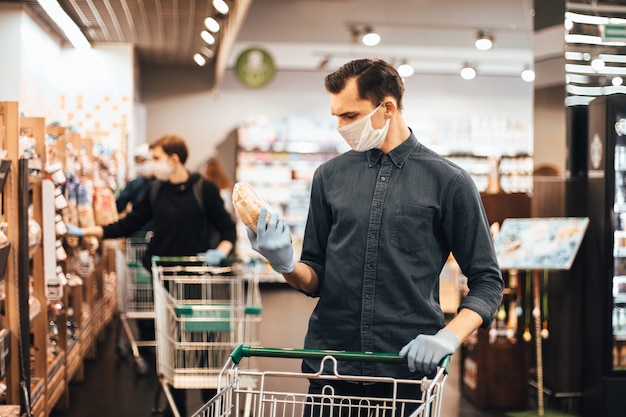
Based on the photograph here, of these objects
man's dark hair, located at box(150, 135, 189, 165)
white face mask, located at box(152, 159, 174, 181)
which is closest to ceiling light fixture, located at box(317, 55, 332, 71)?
man's dark hair, located at box(150, 135, 189, 165)

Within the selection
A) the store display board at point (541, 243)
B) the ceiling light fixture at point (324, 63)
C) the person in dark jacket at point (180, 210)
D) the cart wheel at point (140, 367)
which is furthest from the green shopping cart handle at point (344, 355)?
the ceiling light fixture at point (324, 63)

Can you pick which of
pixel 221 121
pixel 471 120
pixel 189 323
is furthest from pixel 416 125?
pixel 189 323

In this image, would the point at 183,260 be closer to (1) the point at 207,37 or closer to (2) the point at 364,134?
(2) the point at 364,134

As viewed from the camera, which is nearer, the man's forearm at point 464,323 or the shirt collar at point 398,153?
the man's forearm at point 464,323

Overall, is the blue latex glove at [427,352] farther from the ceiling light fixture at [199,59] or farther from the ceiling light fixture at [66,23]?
the ceiling light fixture at [199,59]

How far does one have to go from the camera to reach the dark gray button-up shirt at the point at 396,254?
246 centimetres

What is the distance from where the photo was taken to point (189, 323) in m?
4.47

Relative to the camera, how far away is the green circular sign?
1382 centimetres

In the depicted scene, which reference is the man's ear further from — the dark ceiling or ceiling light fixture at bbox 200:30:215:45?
ceiling light fixture at bbox 200:30:215:45

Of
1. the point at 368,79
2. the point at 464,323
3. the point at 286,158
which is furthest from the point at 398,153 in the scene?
the point at 286,158

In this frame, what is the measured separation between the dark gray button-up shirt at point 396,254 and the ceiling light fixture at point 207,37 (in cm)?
804

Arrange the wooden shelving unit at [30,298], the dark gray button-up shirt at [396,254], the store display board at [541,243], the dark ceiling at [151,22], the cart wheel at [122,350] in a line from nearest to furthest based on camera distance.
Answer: the dark gray button-up shirt at [396,254] < the wooden shelving unit at [30,298] < the store display board at [541,243] < the cart wheel at [122,350] < the dark ceiling at [151,22]

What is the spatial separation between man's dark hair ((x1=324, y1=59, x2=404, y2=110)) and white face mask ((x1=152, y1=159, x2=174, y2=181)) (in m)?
2.99

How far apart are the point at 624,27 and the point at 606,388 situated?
8.00ft
